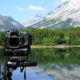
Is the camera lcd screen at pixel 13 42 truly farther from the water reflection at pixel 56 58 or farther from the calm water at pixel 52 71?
the water reflection at pixel 56 58

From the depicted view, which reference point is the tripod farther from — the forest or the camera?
the forest

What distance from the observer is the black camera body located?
10.2m

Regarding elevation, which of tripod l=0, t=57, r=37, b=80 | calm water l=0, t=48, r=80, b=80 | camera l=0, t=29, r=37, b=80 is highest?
camera l=0, t=29, r=37, b=80

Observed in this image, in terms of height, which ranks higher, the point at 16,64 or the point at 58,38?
the point at 58,38

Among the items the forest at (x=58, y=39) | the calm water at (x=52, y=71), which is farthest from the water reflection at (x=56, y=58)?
the forest at (x=58, y=39)

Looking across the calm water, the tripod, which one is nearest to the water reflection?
the calm water

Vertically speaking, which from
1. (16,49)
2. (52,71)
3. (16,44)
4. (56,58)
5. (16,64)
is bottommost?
(52,71)

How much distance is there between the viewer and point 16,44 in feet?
33.9

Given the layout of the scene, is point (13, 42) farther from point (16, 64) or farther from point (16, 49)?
point (16, 64)

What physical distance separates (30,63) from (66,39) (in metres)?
173

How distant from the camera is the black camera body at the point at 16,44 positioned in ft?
33.5

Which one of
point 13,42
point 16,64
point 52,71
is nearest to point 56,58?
point 52,71

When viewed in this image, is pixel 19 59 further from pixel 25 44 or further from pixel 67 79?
pixel 67 79

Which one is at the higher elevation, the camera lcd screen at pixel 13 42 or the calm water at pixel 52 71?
the camera lcd screen at pixel 13 42
